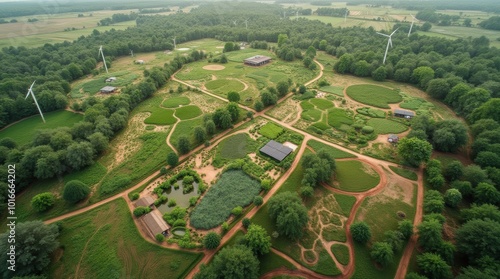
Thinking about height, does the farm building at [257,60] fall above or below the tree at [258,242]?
above

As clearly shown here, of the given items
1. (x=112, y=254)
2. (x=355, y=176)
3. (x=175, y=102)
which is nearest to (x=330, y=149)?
(x=355, y=176)

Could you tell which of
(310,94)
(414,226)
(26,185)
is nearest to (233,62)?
(310,94)

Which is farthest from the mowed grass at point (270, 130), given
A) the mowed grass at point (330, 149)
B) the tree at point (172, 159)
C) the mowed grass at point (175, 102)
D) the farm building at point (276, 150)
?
the mowed grass at point (175, 102)

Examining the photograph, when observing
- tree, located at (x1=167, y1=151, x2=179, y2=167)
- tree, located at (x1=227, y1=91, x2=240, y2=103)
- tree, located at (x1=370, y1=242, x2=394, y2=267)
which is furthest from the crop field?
tree, located at (x1=227, y1=91, x2=240, y2=103)

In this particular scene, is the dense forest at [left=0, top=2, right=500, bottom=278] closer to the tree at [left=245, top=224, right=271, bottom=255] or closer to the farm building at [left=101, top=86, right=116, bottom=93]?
the farm building at [left=101, top=86, right=116, bottom=93]

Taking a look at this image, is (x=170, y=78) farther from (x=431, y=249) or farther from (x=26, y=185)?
(x=431, y=249)

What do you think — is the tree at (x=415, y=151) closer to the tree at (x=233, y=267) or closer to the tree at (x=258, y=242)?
the tree at (x=258, y=242)

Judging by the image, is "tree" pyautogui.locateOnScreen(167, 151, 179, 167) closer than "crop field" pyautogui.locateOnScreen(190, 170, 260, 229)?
No
